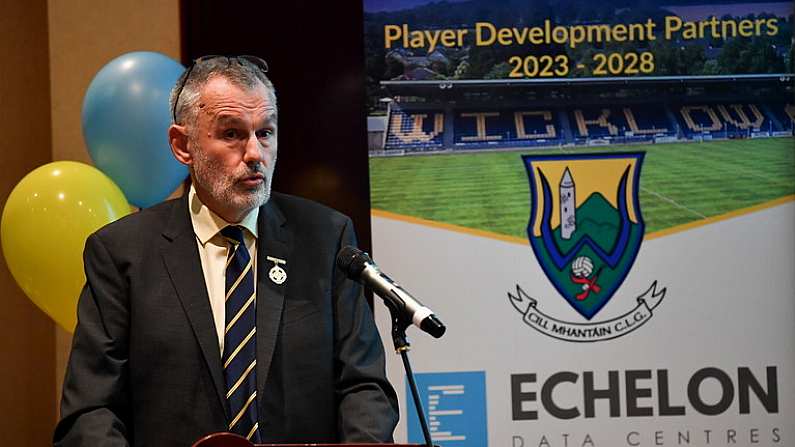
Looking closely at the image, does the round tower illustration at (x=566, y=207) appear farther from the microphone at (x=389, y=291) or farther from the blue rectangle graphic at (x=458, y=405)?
the microphone at (x=389, y=291)

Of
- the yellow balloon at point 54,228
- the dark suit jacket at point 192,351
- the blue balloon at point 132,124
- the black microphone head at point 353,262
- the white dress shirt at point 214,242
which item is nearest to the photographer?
the black microphone head at point 353,262

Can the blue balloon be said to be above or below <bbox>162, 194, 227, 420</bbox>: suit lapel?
above

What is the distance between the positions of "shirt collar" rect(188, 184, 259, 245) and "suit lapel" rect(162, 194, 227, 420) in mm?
14

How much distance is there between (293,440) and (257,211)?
48 centimetres

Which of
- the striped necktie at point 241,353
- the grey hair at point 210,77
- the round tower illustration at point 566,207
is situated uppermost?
the grey hair at point 210,77

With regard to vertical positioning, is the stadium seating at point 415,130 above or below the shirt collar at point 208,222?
above

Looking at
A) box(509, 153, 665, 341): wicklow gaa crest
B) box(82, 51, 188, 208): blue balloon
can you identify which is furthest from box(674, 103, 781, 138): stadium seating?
box(82, 51, 188, 208): blue balloon

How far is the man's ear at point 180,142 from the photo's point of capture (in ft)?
7.22

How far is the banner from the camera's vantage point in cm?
426

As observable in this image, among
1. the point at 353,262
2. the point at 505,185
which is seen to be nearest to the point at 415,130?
the point at 505,185

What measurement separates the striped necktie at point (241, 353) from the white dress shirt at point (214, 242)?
1.1 inches

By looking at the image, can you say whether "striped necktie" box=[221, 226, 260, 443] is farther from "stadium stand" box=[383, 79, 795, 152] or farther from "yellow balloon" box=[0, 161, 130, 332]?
"stadium stand" box=[383, 79, 795, 152]

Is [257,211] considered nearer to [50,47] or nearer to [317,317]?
[317,317]

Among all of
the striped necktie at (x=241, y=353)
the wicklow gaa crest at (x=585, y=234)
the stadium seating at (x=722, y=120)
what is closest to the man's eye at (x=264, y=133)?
the striped necktie at (x=241, y=353)
